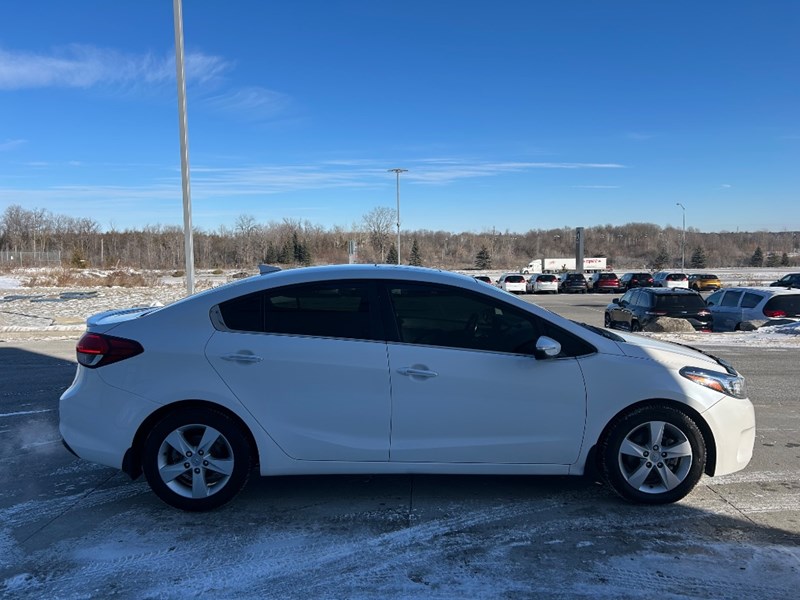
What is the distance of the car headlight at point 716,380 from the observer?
382 cm

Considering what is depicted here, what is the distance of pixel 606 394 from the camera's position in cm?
371

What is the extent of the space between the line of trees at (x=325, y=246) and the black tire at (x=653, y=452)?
6006 centimetres

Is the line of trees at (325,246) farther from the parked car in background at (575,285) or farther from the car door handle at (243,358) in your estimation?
the car door handle at (243,358)

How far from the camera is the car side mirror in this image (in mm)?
3650

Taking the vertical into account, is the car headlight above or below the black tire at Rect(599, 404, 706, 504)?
above

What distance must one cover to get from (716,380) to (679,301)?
11860 millimetres

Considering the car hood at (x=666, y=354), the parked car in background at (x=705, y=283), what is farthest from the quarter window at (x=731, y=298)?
the parked car in background at (x=705, y=283)

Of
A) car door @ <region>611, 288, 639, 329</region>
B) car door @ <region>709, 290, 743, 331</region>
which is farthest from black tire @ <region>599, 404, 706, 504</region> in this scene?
car door @ <region>709, 290, 743, 331</region>

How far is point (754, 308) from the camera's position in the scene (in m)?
15.1

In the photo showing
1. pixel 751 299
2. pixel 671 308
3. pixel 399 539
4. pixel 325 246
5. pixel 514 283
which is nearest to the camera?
pixel 399 539

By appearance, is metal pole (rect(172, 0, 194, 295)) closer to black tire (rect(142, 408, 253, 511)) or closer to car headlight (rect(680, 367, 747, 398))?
black tire (rect(142, 408, 253, 511))

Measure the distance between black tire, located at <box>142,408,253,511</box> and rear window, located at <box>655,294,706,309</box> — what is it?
1328 cm

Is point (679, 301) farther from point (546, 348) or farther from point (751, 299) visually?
point (546, 348)

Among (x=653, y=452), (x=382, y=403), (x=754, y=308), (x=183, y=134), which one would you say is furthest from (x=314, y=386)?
(x=754, y=308)
